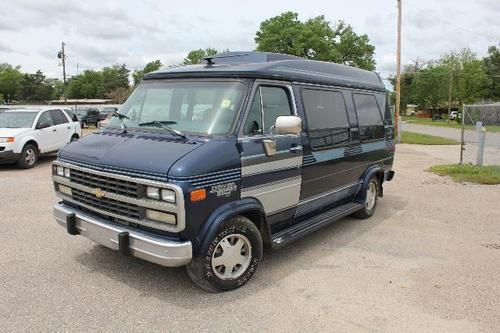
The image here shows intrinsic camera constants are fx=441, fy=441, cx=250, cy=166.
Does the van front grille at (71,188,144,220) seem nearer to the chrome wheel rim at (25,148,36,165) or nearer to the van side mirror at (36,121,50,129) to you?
the chrome wheel rim at (25,148,36,165)

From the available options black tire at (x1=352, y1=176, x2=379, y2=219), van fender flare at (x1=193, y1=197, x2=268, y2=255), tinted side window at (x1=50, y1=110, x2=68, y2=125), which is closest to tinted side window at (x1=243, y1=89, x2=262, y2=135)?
van fender flare at (x1=193, y1=197, x2=268, y2=255)

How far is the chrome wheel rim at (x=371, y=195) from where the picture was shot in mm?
7448

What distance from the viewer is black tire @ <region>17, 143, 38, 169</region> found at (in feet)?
40.8

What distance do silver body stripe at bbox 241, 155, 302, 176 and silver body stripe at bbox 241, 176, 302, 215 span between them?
165 mm

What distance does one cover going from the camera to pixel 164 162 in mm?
4016

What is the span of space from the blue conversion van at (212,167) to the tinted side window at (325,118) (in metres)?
0.03

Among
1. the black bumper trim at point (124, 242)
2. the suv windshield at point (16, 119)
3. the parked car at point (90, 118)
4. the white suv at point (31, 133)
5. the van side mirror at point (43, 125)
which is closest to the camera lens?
the black bumper trim at point (124, 242)

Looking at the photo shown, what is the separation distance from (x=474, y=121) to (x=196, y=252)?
1250cm

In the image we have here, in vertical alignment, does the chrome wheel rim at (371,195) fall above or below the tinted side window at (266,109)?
below

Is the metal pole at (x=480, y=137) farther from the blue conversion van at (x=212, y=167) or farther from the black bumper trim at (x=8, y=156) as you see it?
the black bumper trim at (x=8, y=156)

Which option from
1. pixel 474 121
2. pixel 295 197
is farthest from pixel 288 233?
pixel 474 121

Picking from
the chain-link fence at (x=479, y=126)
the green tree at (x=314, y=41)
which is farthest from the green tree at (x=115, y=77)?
the chain-link fence at (x=479, y=126)

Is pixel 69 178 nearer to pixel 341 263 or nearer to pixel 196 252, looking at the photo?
pixel 196 252

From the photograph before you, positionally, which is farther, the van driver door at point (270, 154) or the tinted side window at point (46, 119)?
the tinted side window at point (46, 119)
